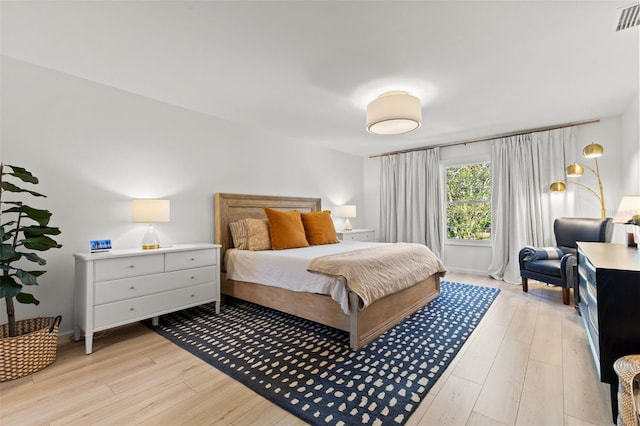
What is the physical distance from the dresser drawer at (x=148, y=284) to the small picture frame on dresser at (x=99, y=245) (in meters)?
0.40

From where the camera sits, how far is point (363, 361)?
2084mm

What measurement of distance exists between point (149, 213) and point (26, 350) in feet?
4.26

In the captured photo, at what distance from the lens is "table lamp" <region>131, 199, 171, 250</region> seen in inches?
108

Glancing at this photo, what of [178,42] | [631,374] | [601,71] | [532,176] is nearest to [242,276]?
[178,42]

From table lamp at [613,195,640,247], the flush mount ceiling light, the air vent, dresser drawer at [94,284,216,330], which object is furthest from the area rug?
the air vent

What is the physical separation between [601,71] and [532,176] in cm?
196

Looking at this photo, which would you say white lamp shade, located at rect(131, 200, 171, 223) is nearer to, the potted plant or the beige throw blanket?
the potted plant

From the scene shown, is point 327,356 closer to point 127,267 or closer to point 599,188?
point 127,267

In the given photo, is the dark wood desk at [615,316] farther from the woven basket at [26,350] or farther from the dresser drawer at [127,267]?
the woven basket at [26,350]

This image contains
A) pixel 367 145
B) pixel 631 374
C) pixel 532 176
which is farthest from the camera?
pixel 367 145

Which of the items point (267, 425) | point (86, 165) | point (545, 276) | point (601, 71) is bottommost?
point (267, 425)

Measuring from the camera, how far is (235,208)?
3.81 m

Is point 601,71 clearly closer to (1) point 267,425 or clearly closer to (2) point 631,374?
(2) point 631,374

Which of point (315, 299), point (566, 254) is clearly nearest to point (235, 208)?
point (315, 299)
